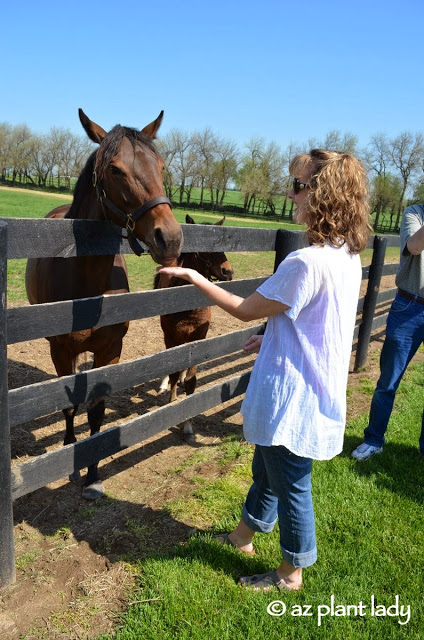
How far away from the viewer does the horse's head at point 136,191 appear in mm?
2752

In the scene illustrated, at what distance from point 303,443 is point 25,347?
18.0ft

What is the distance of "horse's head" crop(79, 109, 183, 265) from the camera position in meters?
2.75

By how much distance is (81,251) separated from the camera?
2816 millimetres

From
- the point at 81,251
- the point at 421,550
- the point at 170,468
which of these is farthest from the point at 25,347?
the point at 421,550

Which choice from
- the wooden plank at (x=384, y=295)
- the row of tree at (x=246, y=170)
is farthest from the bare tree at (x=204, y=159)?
the wooden plank at (x=384, y=295)

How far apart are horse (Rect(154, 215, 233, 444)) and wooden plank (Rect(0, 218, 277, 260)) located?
48.1 inches

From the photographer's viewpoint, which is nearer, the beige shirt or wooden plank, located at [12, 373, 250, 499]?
wooden plank, located at [12, 373, 250, 499]

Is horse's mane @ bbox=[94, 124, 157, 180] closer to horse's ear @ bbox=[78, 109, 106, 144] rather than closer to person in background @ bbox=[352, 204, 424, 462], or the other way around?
horse's ear @ bbox=[78, 109, 106, 144]

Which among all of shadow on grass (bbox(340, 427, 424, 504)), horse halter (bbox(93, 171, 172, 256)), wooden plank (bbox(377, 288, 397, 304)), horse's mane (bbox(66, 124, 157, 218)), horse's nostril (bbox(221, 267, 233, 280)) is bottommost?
shadow on grass (bbox(340, 427, 424, 504))

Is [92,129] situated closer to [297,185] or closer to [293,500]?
[297,185]

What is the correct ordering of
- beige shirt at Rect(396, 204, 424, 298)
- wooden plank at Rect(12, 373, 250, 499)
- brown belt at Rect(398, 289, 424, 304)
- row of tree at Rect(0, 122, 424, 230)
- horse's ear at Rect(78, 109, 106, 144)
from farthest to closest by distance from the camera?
1. row of tree at Rect(0, 122, 424, 230)
2. brown belt at Rect(398, 289, 424, 304)
3. beige shirt at Rect(396, 204, 424, 298)
4. horse's ear at Rect(78, 109, 106, 144)
5. wooden plank at Rect(12, 373, 250, 499)

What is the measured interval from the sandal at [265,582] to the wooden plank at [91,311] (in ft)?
5.74

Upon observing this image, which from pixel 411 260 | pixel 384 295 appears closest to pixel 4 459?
pixel 411 260

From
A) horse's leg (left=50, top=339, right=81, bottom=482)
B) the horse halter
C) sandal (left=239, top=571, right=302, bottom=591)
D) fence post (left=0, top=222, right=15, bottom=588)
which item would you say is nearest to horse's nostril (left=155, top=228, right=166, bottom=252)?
the horse halter
